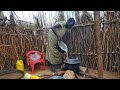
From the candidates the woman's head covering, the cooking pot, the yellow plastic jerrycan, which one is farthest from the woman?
the yellow plastic jerrycan

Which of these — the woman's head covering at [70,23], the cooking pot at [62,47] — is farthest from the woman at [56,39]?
the cooking pot at [62,47]

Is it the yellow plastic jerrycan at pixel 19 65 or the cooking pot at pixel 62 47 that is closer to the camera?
the cooking pot at pixel 62 47

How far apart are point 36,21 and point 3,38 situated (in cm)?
159

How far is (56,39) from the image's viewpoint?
19.2 ft

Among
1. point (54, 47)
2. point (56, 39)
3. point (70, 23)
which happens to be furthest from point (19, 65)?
point (70, 23)

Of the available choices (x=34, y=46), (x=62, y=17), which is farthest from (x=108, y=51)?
(x=34, y=46)

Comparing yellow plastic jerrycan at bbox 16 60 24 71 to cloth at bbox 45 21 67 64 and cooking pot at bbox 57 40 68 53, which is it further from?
cooking pot at bbox 57 40 68 53

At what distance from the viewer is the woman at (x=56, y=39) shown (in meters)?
5.80

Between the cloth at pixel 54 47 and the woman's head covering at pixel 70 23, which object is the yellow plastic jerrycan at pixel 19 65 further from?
the woman's head covering at pixel 70 23
